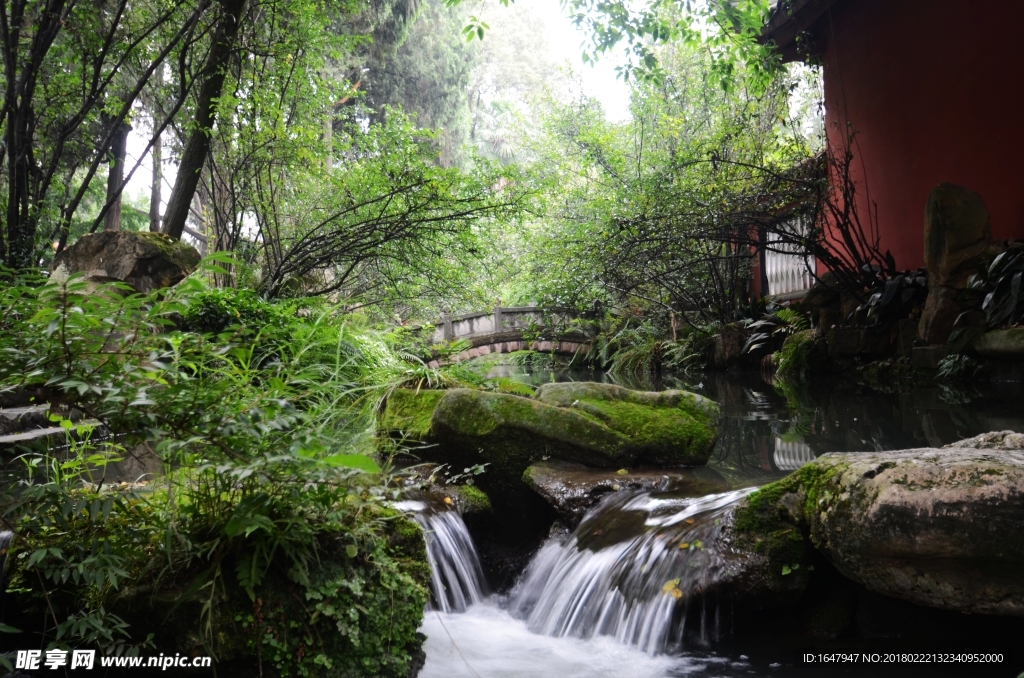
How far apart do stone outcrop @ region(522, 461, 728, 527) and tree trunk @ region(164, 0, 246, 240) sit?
5.10 metres

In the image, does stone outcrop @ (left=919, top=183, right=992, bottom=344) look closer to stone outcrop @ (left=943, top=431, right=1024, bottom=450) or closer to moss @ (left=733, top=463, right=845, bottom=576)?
stone outcrop @ (left=943, top=431, right=1024, bottom=450)

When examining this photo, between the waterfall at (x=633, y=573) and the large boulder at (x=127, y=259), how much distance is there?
4.42 metres

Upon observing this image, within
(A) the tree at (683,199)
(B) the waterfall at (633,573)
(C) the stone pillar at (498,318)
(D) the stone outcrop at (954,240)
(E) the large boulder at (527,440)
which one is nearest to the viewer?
(B) the waterfall at (633,573)

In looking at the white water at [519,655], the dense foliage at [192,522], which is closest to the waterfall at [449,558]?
the white water at [519,655]

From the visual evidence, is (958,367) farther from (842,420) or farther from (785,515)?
(785,515)

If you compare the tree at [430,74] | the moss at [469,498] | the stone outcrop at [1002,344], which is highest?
the tree at [430,74]

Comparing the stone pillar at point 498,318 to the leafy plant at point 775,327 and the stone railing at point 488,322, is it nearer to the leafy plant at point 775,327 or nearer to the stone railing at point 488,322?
the stone railing at point 488,322

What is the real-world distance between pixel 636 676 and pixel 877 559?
0.97 m

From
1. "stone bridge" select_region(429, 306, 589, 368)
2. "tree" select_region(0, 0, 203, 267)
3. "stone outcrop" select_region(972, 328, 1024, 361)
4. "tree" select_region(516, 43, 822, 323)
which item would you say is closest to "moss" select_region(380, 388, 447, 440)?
"tree" select_region(0, 0, 203, 267)

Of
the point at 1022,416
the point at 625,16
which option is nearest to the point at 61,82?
the point at 625,16

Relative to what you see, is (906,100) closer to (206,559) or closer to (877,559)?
(877,559)

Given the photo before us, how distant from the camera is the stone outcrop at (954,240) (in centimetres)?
791

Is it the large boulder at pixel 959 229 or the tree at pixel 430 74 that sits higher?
the tree at pixel 430 74

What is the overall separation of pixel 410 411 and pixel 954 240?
6.52m
